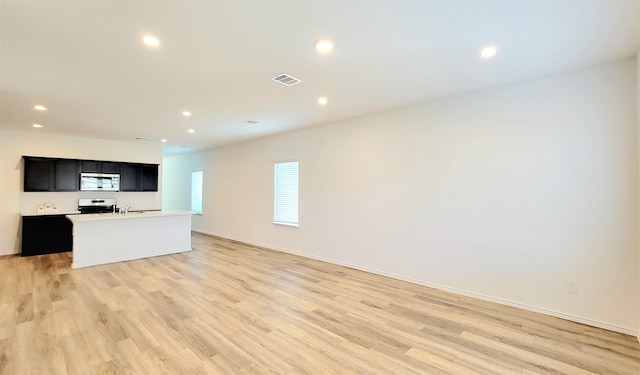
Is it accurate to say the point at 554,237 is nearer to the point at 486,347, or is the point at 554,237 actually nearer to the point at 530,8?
the point at 486,347

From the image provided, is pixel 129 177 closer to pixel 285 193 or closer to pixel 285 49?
pixel 285 193

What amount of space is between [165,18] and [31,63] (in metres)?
1.87

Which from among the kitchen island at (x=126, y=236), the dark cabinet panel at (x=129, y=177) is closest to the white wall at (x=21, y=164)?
the dark cabinet panel at (x=129, y=177)

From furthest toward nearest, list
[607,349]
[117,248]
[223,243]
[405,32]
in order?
[223,243] → [117,248] → [607,349] → [405,32]

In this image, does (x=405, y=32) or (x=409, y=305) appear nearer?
(x=405, y=32)

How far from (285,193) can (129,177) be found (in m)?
4.24

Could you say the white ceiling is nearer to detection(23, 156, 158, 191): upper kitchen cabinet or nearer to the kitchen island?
the kitchen island

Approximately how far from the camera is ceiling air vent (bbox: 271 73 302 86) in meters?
3.27

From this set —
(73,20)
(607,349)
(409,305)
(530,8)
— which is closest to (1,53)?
(73,20)

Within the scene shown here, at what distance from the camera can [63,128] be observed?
5.95 m

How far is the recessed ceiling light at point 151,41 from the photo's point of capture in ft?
8.04

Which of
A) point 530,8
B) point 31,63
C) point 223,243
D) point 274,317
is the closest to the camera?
point 530,8

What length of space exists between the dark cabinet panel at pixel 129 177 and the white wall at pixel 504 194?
514cm

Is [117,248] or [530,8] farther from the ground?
[530,8]
